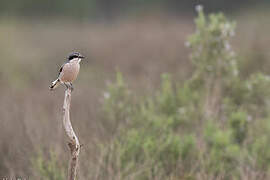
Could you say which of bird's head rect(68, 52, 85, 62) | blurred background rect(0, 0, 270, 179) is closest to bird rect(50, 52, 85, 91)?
bird's head rect(68, 52, 85, 62)

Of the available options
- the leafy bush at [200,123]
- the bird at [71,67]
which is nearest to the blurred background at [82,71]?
the leafy bush at [200,123]

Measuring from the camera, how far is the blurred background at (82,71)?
15.5ft

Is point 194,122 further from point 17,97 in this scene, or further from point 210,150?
point 17,97

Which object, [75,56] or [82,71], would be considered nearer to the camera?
[75,56]

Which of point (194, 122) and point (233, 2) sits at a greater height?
point (233, 2)

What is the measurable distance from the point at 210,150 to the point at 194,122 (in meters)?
0.64

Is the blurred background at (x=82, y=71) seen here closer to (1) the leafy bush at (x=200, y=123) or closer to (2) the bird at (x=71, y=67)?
(1) the leafy bush at (x=200, y=123)

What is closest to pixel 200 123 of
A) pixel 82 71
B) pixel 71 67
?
pixel 71 67

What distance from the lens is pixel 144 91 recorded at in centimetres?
646

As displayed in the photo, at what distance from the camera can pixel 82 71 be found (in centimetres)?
1102

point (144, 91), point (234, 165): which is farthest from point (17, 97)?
point (234, 165)

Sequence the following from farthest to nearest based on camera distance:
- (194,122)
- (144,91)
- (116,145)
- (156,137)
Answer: (144,91), (194,122), (156,137), (116,145)

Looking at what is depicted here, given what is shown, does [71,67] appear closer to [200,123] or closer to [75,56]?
[75,56]

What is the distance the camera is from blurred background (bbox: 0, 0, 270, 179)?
473 centimetres
